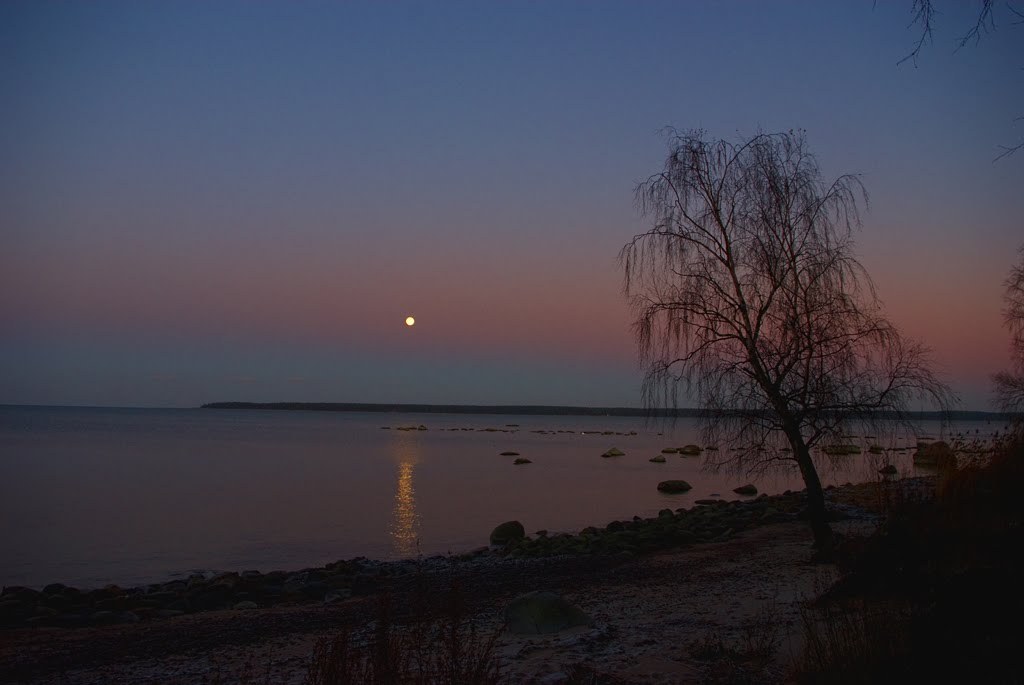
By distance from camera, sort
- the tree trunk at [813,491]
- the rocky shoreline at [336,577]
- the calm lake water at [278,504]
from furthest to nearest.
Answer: the calm lake water at [278,504]
the rocky shoreline at [336,577]
the tree trunk at [813,491]

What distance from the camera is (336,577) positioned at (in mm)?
17875

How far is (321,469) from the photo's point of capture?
5716cm

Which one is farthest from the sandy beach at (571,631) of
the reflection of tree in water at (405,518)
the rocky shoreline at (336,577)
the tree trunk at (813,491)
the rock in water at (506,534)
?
the rock in water at (506,534)

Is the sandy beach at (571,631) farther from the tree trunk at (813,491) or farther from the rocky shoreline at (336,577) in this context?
the rocky shoreline at (336,577)

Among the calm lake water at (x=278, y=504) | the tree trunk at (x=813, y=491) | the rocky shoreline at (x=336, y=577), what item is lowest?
the calm lake water at (x=278, y=504)

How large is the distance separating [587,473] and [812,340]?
42.7 m

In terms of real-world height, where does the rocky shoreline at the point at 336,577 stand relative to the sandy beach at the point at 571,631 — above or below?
below

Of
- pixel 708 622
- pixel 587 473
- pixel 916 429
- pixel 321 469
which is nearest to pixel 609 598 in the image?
pixel 708 622

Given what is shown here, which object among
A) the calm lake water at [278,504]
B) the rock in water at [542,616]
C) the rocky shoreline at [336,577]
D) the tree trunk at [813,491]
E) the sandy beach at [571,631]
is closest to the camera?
the sandy beach at [571,631]

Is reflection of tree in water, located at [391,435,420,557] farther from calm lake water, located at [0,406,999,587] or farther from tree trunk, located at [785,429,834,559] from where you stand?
tree trunk, located at [785,429,834,559]

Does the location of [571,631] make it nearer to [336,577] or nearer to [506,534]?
[336,577]

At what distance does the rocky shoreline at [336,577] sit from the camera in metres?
14.6

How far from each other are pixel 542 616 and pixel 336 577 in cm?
959

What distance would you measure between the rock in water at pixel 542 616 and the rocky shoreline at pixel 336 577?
6.88ft
